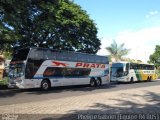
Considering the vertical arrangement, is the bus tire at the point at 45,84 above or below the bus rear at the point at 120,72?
below

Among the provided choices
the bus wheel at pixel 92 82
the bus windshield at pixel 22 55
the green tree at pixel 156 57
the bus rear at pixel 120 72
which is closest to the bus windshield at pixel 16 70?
the bus windshield at pixel 22 55

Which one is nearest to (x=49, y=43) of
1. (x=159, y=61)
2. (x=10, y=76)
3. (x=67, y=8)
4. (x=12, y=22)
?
(x=67, y=8)

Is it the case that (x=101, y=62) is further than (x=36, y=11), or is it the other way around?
(x=101, y=62)

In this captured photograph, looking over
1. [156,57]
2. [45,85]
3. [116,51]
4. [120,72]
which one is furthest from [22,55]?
[156,57]

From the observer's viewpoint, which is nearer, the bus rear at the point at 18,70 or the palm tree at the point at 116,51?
the bus rear at the point at 18,70

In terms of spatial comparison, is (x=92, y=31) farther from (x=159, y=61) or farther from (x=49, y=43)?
(x=159, y=61)

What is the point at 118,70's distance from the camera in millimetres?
40656

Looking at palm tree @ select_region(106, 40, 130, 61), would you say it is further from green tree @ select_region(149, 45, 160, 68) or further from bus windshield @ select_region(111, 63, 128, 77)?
bus windshield @ select_region(111, 63, 128, 77)

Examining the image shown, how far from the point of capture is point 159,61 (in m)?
85.3

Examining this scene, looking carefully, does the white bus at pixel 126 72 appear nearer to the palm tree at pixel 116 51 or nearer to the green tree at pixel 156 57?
the palm tree at pixel 116 51

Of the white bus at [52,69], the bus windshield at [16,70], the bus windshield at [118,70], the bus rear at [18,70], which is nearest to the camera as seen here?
the bus rear at [18,70]

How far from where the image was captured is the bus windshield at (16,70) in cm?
2473

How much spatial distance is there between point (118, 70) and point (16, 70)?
18.6 metres

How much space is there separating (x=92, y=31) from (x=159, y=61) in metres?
55.9
